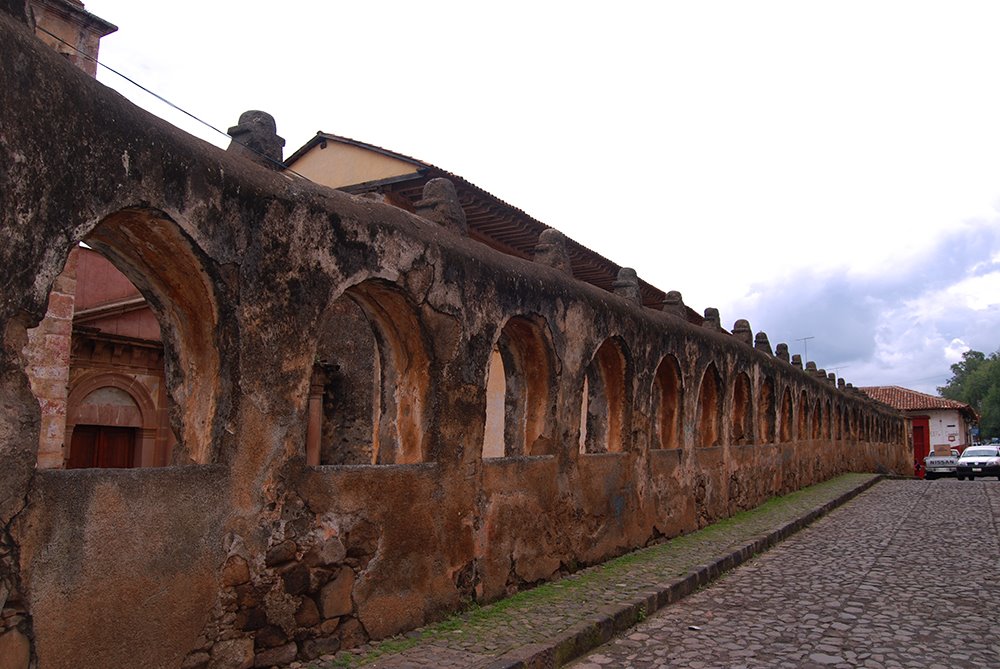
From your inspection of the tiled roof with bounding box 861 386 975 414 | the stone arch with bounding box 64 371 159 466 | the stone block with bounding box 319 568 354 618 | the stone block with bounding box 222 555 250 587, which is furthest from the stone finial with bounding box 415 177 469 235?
the tiled roof with bounding box 861 386 975 414

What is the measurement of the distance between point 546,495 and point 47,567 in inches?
173

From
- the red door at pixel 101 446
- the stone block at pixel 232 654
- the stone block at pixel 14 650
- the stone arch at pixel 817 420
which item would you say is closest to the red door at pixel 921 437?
the stone arch at pixel 817 420

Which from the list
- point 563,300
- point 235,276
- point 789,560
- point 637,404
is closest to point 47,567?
point 235,276

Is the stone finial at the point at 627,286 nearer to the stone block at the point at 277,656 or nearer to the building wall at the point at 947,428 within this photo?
the stone block at the point at 277,656

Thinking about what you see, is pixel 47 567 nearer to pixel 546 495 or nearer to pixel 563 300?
pixel 546 495

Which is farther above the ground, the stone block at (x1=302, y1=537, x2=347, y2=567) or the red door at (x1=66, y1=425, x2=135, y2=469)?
the red door at (x1=66, y1=425, x2=135, y2=469)

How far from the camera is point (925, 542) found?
10.5 m

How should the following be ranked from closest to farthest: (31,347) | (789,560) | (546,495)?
(546,495) < (789,560) < (31,347)

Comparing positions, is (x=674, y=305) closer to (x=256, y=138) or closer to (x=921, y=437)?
(x=256, y=138)

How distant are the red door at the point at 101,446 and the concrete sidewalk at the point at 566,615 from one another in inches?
413

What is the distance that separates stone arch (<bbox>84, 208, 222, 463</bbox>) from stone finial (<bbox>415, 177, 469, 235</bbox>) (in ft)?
7.70

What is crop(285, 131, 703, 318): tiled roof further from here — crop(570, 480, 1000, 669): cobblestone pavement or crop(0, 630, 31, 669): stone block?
crop(0, 630, 31, 669): stone block

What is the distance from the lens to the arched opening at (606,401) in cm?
893

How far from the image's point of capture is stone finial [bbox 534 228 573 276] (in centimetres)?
802
